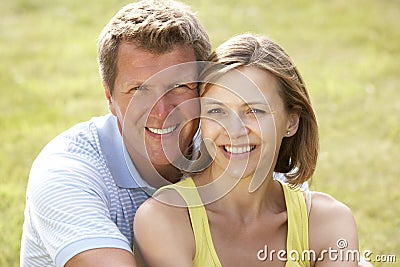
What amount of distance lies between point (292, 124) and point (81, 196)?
861mm

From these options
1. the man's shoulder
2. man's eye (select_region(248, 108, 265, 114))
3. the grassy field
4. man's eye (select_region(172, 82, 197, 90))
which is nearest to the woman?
man's eye (select_region(248, 108, 265, 114))

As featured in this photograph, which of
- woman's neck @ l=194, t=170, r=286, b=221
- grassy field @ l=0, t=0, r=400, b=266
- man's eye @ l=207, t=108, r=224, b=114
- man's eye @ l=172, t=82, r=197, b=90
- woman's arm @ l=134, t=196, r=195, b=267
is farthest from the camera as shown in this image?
grassy field @ l=0, t=0, r=400, b=266

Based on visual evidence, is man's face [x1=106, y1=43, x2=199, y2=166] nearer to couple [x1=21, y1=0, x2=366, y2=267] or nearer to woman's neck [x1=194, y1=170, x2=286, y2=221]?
couple [x1=21, y1=0, x2=366, y2=267]

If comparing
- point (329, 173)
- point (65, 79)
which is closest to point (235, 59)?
point (329, 173)

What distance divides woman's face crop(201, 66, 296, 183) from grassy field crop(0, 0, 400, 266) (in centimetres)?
170

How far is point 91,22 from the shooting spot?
8891 millimetres

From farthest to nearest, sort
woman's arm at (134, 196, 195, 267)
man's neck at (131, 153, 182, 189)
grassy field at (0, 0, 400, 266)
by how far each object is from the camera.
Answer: grassy field at (0, 0, 400, 266) < man's neck at (131, 153, 182, 189) < woman's arm at (134, 196, 195, 267)

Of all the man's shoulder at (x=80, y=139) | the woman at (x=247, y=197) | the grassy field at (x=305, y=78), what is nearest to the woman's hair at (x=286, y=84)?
the woman at (x=247, y=197)

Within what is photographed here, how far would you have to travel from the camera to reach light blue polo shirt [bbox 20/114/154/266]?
2.94 m

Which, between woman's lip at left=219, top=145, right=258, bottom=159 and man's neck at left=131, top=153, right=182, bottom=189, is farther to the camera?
man's neck at left=131, top=153, right=182, bottom=189

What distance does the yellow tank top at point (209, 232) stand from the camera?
2.99 meters

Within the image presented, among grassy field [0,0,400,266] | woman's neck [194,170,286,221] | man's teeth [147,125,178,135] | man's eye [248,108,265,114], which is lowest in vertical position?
grassy field [0,0,400,266]

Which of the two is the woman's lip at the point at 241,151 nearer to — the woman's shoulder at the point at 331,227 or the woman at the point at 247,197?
the woman at the point at 247,197

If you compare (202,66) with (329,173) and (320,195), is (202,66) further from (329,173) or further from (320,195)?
(329,173)
